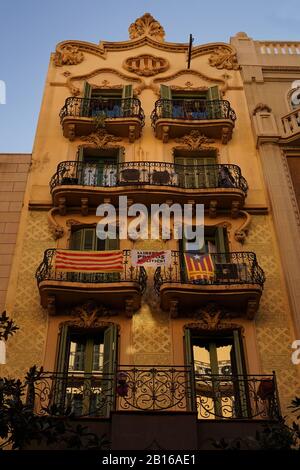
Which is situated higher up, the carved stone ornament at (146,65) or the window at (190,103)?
the carved stone ornament at (146,65)

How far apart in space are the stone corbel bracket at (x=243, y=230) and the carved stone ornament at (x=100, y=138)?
5.07 metres

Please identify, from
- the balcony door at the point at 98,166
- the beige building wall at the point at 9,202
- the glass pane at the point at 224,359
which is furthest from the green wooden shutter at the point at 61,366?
the balcony door at the point at 98,166

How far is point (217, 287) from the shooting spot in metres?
13.9

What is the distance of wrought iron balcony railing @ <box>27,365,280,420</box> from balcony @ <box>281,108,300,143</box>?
332 inches

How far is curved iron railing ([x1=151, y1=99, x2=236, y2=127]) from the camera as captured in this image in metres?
18.8

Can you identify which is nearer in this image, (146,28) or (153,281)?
(153,281)

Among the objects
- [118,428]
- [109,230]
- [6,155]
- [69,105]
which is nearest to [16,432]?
[118,428]

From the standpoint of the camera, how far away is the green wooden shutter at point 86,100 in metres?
19.0

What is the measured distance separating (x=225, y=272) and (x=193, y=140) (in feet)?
18.8

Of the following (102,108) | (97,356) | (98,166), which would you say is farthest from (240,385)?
(102,108)

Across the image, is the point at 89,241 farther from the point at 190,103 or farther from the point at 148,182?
the point at 190,103

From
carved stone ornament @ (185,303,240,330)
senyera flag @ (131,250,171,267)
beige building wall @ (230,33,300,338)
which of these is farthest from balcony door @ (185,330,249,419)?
senyera flag @ (131,250,171,267)

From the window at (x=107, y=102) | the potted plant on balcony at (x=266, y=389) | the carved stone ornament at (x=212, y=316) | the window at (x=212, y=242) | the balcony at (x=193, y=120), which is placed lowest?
the potted plant on balcony at (x=266, y=389)

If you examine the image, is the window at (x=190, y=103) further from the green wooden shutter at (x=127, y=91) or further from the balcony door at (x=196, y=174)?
the balcony door at (x=196, y=174)
